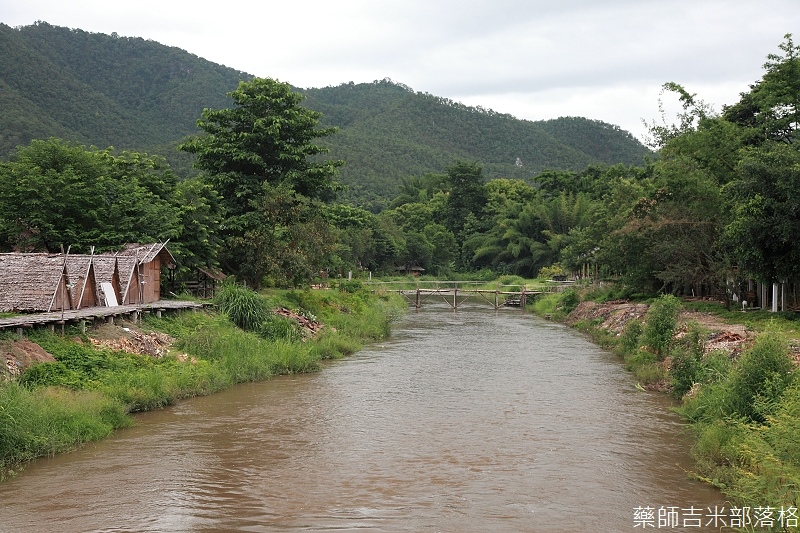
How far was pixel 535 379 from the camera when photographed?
935 inches

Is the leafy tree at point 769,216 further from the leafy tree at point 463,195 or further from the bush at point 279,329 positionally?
the leafy tree at point 463,195

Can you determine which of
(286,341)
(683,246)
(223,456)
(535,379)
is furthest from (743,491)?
(683,246)

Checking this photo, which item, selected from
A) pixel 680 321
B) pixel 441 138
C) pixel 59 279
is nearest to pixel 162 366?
pixel 59 279

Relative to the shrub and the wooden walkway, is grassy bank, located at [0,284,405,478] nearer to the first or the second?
the wooden walkway

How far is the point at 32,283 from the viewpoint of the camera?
20.7 meters

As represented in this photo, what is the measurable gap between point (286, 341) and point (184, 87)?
86.6 metres

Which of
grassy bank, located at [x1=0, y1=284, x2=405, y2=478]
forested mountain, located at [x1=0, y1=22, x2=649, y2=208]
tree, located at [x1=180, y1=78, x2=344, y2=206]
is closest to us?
grassy bank, located at [x1=0, y1=284, x2=405, y2=478]

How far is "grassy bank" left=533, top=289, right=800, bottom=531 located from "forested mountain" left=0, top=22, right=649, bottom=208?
44172mm

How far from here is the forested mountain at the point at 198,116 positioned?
68.7 metres

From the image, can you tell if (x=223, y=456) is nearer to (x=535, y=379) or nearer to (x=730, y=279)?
(x=535, y=379)

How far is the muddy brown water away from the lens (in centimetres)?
1148

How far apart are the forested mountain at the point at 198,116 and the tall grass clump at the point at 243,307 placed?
1168 inches

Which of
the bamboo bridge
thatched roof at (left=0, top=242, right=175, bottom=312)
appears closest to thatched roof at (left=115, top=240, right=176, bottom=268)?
thatched roof at (left=0, top=242, right=175, bottom=312)

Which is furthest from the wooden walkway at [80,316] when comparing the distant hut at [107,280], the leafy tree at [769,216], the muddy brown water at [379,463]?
the leafy tree at [769,216]
